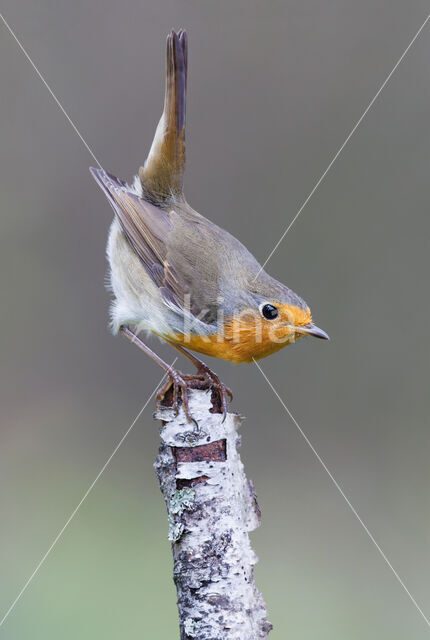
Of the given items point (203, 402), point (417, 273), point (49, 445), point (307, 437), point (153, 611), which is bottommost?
point (153, 611)

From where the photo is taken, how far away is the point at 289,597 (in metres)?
5.56

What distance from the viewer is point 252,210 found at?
22.6 ft

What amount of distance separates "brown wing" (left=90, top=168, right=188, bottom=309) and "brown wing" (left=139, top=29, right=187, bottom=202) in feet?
0.48

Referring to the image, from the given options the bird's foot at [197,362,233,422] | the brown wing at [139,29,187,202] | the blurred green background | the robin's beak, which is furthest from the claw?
the blurred green background

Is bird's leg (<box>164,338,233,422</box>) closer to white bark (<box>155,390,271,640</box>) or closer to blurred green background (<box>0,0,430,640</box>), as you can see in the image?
white bark (<box>155,390,271,640</box>)

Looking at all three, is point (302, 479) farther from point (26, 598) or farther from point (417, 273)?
point (26, 598)

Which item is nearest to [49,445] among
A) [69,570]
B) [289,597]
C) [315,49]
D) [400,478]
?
[69,570]

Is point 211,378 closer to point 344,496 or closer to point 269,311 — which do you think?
point 269,311

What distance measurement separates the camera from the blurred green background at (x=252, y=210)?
679 cm

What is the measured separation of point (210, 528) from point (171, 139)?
244 centimetres

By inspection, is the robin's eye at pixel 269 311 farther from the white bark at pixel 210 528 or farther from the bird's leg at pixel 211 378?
the white bark at pixel 210 528

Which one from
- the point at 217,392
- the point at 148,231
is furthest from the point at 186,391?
the point at 148,231

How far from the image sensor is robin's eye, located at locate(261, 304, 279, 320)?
342 centimetres

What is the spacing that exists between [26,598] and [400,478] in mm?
3496
